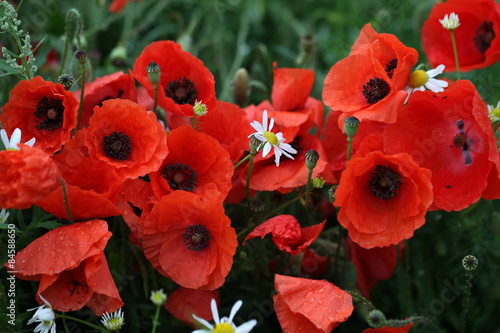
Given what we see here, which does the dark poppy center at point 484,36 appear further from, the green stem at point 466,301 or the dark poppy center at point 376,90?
the green stem at point 466,301

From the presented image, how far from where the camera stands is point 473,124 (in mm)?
1075

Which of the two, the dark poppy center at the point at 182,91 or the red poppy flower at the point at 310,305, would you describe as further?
the dark poppy center at the point at 182,91

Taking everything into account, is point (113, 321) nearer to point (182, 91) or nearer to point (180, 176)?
point (180, 176)

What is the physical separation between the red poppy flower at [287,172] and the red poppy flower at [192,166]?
0.23 ft

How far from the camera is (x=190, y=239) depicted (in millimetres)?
1054

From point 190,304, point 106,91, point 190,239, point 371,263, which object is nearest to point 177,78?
point 106,91

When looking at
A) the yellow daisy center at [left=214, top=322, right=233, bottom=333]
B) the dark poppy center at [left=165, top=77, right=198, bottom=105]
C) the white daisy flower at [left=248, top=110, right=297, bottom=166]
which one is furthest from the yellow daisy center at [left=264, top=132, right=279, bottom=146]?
→ the yellow daisy center at [left=214, top=322, right=233, bottom=333]

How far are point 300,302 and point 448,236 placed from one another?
576 mm

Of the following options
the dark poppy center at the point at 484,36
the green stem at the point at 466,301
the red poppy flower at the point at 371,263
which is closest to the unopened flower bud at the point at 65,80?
the red poppy flower at the point at 371,263

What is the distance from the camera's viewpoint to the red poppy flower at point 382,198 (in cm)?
96

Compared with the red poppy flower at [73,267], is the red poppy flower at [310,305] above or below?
below

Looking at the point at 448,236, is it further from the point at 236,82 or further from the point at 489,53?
the point at 236,82

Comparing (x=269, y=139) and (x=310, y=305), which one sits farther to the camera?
(x=269, y=139)

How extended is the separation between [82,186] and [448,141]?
0.67 m
